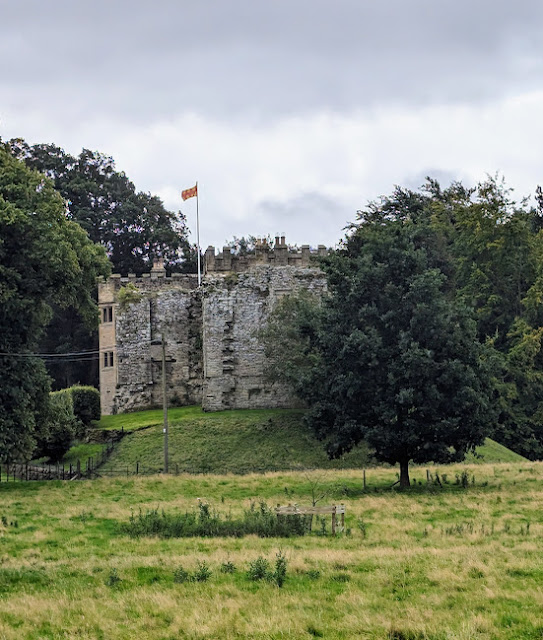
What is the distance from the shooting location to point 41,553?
64.5ft

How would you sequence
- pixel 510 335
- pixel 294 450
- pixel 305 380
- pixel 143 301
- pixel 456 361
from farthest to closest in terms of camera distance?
pixel 143 301 → pixel 510 335 → pixel 294 450 → pixel 305 380 → pixel 456 361

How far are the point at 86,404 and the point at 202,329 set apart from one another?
8.42 meters

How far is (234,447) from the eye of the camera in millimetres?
45812

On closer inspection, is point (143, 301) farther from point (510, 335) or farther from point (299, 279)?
point (510, 335)

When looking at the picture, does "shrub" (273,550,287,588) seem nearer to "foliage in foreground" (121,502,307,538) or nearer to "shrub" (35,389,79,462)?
"foliage in foreground" (121,502,307,538)

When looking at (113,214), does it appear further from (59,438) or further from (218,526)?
(218,526)

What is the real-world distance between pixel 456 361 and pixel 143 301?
100 feet

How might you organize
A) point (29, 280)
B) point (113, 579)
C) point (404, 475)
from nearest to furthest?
point (113, 579) < point (404, 475) < point (29, 280)

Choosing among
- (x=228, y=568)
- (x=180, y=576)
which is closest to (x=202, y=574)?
(x=180, y=576)

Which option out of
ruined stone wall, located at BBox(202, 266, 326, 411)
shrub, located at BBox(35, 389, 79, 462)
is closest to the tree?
shrub, located at BBox(35, 389, 79, 462)

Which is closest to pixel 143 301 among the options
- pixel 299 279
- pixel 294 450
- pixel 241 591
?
pixel 299 279

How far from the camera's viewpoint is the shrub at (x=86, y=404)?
53.8m

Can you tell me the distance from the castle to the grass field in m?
25.1

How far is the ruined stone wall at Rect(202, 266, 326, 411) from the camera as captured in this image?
51.9 meters
